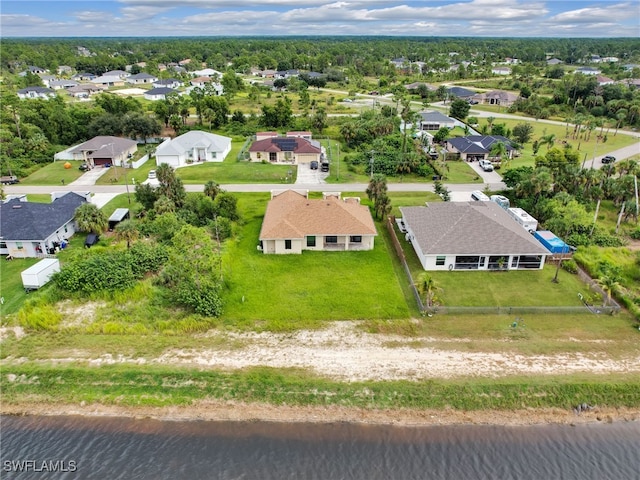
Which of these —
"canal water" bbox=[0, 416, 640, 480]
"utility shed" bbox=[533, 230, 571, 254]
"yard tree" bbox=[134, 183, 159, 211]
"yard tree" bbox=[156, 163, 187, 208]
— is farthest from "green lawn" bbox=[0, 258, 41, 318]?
"utility shed" bbox=[533, 230, 571, 254]

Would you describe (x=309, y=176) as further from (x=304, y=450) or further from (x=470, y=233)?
(x=304, y=450)

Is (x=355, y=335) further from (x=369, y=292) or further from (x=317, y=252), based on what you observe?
(x=317, y=252)

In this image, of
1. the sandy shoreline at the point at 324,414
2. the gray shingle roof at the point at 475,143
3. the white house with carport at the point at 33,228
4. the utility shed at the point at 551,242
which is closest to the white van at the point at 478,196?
the utility shed at the point at 551,242

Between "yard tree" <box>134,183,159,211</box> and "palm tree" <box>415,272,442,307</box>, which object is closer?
"palm tree" <box>415,272,442,307</box>

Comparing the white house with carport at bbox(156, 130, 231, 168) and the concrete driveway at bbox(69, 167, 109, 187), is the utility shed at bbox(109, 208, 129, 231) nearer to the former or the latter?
the concrete driveway at bbox(69, 167, 109, 187)

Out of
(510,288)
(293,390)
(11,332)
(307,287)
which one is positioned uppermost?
(11,332)

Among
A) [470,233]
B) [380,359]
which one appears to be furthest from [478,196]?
[380,359]
